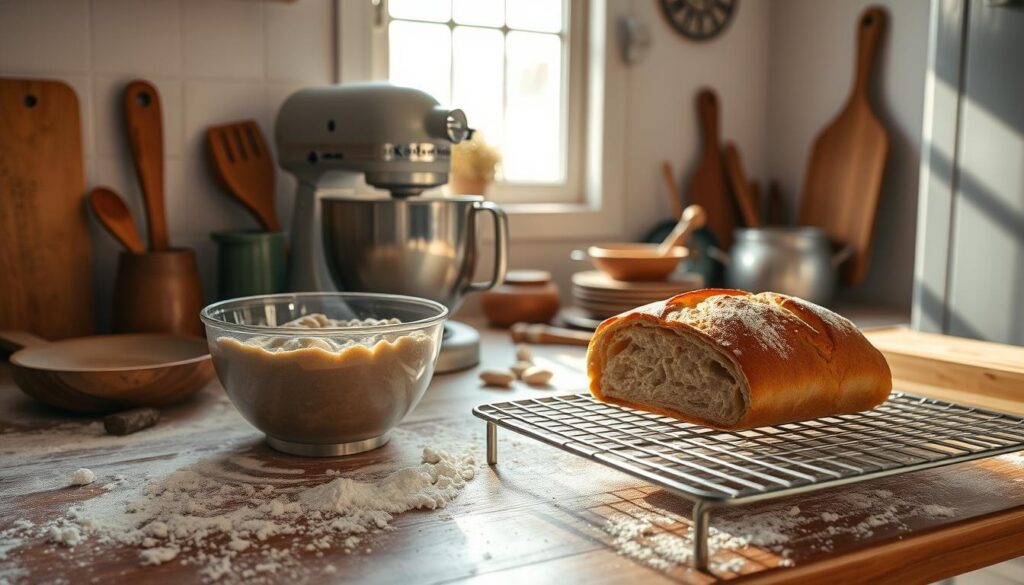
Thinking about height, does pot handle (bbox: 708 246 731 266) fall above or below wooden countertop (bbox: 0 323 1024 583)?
above

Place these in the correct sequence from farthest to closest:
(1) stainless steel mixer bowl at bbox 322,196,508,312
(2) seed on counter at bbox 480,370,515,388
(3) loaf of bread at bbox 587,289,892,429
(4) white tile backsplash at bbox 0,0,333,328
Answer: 1. (4) white tile backsplash at bbox 0,0,333,328
2. (1) stainless steel mixer bowl at bbox 322,196,508,312
3. (2) seed on counter at bbox 480,370,515,388
4. (3) loaf of bread at bbox 587,289,892,429

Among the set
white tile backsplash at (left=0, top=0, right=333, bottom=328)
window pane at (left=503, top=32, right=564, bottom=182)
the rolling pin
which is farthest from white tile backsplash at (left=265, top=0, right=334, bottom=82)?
the rolling pin

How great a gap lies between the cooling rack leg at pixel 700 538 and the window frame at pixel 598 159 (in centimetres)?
128

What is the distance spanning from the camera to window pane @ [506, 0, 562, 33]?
1.98 metres

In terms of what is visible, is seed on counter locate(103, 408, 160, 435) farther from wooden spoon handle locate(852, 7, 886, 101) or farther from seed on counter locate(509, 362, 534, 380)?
wooden spoon handle locate(852, 7, 886, 101)

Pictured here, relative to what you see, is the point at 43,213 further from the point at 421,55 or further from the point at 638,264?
the point at 638,264

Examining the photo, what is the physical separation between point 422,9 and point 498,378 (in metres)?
0.92

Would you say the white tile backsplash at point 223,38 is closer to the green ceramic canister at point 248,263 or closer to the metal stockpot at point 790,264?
the green ceramic canister at point 248,263

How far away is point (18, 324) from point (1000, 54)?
59.6 inches

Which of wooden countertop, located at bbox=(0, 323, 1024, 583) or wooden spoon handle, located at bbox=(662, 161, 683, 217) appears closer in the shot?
wooden countertop, located at bbox=(0, 323, 1024, 583)

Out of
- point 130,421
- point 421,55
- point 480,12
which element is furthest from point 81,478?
point 480,12

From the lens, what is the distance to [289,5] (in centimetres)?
163

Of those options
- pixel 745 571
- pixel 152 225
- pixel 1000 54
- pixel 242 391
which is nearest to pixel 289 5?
pixel 152 225

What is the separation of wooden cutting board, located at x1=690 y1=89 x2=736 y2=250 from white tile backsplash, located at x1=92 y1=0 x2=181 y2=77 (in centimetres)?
113
